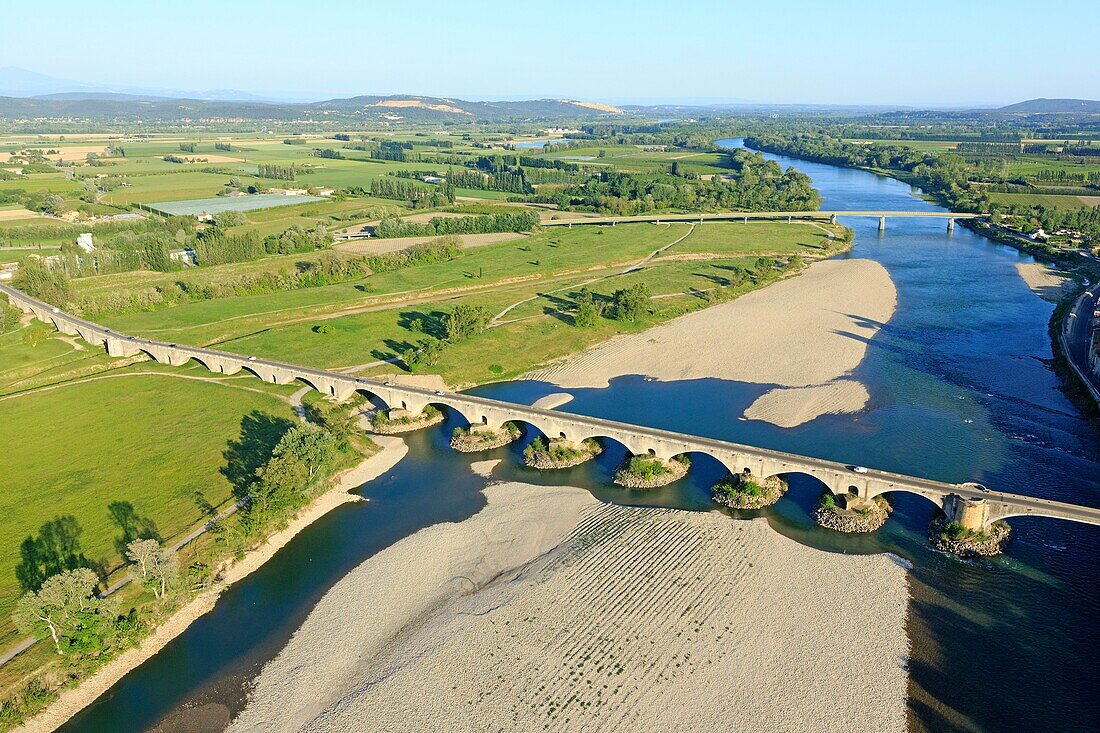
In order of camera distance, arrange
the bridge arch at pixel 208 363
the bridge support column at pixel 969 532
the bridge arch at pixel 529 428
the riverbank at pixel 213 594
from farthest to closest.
A: the bridge arch at pixel 208 363 < the bridge arch at pixel 529 428 < the bridge support column at pixel 969 532 < the riverbank at pixel 213 594

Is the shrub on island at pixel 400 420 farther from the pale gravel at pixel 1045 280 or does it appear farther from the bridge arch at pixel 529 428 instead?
the pale gravel at pixel 1045 280

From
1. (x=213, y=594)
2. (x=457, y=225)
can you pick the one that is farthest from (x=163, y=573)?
(x=457, y=225)

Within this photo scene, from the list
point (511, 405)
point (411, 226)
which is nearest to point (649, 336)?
point (511, 405)

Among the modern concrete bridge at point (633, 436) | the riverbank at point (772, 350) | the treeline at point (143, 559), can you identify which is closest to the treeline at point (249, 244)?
the modern concrete bridge at point (633, 436)

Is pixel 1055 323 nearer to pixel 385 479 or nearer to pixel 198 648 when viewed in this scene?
pixel 385 479

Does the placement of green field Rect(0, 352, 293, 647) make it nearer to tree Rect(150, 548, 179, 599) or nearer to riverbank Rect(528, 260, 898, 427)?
tree Rect(150, 548, 179, 599)
